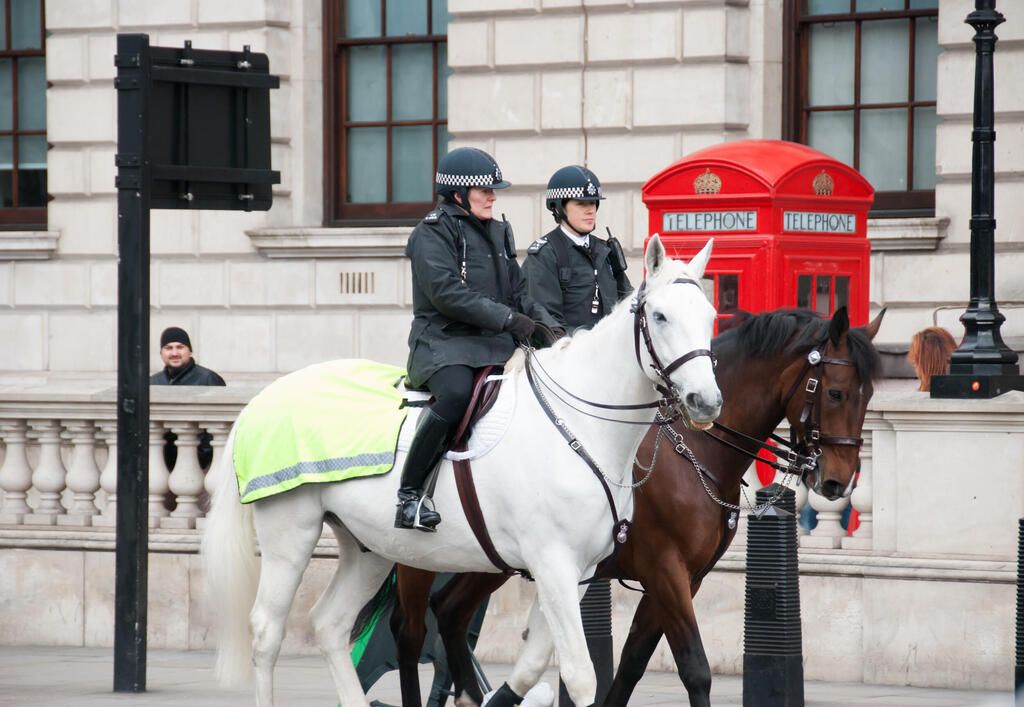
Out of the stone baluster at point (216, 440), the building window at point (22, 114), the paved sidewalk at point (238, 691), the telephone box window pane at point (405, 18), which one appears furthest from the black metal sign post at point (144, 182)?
the building window at point (22, 114)

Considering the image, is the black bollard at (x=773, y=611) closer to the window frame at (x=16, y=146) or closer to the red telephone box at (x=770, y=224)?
the red telephone box at (x=770, y=224)

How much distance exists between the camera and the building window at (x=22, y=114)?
18.6 meters

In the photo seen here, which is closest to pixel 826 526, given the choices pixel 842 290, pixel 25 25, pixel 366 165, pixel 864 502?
pixel 864 502

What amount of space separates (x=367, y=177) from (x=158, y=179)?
329 inches

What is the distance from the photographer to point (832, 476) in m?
7.36

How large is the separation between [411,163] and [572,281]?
30.9ft

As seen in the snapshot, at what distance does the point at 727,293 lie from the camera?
10.5 metres

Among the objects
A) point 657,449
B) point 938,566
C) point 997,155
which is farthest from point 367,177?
point 657,449

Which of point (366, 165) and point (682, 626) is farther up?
point (366, 165)

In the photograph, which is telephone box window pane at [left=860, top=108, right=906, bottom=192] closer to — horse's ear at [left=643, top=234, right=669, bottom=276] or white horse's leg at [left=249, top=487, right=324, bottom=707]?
white horse's leg at [left=249, top=487, right=324, bottom=707]

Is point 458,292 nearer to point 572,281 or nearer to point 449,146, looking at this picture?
point 572,281

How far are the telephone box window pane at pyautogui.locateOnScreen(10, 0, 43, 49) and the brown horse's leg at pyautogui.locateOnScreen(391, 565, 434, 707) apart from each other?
485 inches

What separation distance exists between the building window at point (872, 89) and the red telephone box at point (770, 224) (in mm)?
4406

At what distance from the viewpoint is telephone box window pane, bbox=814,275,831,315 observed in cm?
1066
